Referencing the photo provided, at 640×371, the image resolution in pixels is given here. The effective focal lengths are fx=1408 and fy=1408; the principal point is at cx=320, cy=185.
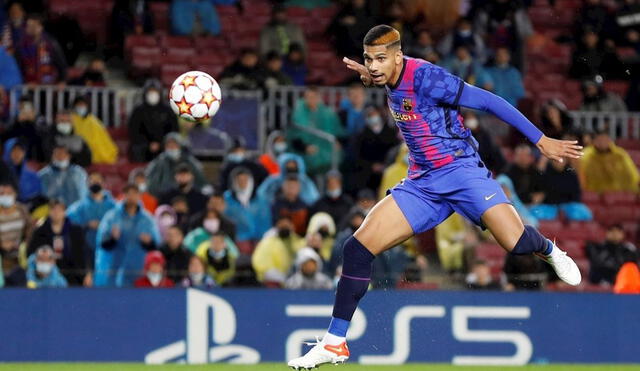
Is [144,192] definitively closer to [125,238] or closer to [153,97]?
[125,238]

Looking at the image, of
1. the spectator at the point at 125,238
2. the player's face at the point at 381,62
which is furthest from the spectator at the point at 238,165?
the player's face at the point at 381,62

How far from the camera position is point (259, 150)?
53.9 feet

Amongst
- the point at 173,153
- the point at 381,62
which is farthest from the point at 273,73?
the point at 381,62

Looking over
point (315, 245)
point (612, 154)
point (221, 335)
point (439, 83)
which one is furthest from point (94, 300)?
point (612, 154)

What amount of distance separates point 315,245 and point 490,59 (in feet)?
16.3

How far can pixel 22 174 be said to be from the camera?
15.1 meters

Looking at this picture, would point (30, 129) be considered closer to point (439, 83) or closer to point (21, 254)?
point (21, 254)

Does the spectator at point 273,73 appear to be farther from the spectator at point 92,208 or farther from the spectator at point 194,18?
the spectator at point 92,208

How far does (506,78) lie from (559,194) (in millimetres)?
2436

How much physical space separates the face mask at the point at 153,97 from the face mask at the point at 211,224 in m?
2.21

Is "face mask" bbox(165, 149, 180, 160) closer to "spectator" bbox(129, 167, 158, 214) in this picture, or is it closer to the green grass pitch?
"spectator" bbox(129, 167, 158, 214)

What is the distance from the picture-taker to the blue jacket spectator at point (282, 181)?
14969 mm

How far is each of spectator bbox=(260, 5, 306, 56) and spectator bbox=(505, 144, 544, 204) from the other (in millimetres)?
3556

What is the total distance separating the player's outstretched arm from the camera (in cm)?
859
